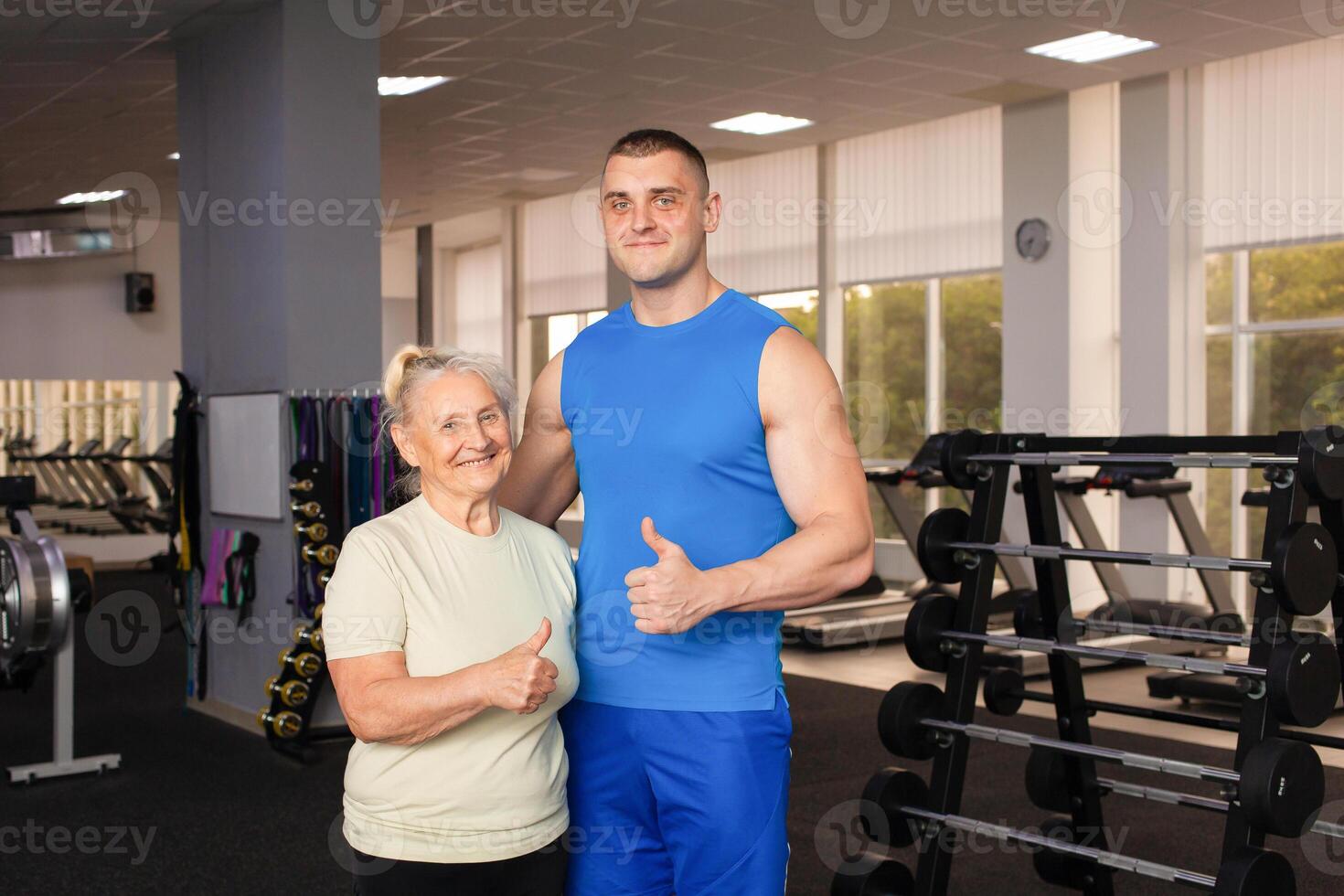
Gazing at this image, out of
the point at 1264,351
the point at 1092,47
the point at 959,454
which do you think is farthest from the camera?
the point at 1264,351

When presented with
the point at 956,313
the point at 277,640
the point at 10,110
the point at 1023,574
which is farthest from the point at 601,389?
the point at 956,313

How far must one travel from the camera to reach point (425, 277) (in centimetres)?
1376

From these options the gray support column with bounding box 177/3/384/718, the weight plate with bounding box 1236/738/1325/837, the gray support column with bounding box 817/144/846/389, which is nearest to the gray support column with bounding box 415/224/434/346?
the gray support column with bounding box 817/144/846/389

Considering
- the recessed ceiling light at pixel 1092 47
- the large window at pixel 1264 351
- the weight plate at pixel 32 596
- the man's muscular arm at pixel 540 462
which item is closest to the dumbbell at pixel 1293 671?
the man's muscular arm at pixel 540 462

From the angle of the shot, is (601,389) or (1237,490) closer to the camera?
(601,389)

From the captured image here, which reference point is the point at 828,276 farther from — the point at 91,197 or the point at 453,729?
the point at 453,729

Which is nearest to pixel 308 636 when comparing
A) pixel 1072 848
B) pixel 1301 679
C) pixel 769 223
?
pixel 1072 848

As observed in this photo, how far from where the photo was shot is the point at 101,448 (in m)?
12.8

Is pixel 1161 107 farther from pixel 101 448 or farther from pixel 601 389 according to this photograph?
pixel 101 448

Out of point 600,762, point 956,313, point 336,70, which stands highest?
point 336,70

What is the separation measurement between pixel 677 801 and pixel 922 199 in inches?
334

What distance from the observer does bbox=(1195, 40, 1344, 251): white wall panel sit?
7.15 meters

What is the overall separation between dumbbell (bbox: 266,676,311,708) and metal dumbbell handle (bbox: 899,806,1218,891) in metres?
2.88

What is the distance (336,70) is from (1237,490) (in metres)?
5.81
